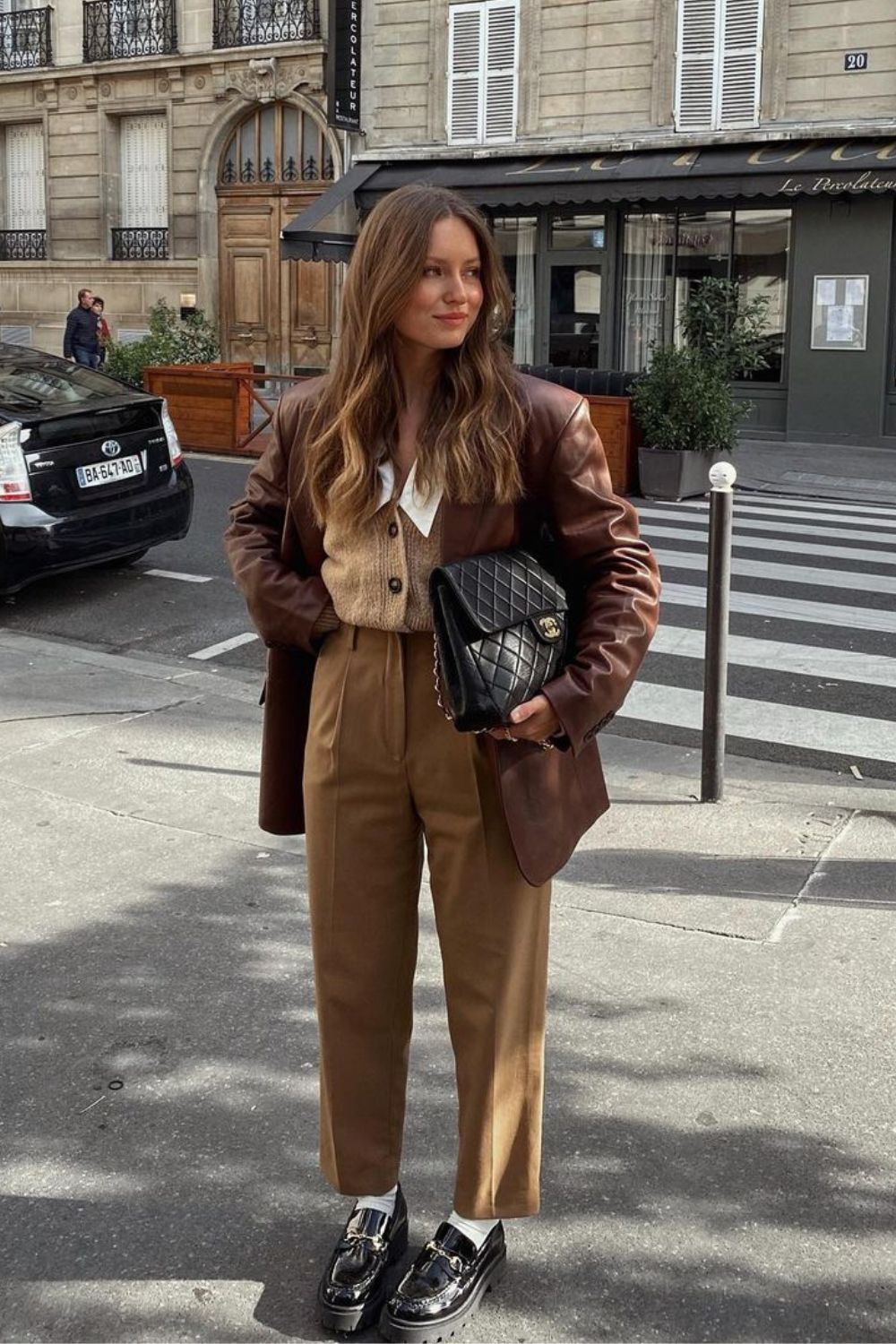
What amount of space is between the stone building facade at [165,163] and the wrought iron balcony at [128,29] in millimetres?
27

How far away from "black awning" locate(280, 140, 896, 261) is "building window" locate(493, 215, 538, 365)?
1.06 ft

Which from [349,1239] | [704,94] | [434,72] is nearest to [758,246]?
[704,94]

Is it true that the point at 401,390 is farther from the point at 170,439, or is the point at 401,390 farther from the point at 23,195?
Result: the point at 23,195

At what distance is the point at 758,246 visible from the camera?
20.0m

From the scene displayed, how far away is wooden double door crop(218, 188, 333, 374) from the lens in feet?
81.4

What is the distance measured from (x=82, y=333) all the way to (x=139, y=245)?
5.87m

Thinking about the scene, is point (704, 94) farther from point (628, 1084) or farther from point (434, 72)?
point (628, 1084)

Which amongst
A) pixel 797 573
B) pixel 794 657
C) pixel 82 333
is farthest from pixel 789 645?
pixel 82 333

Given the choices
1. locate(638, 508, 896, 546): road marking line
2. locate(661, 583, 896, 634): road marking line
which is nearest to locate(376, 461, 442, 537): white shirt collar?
locate(661, 583, 896, 634): road marking line

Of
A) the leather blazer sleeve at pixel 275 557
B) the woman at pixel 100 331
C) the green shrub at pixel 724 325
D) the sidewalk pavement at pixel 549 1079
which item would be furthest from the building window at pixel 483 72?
the leather blazer sleeve at pixel 275 557

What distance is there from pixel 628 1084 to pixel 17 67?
1109 inches

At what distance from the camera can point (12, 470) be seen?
8648 millimetres

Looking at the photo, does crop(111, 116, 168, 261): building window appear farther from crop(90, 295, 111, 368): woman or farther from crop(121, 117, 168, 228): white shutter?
crop(90, 295, 111, 368): woman

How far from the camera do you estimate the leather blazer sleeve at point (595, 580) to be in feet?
8.03
